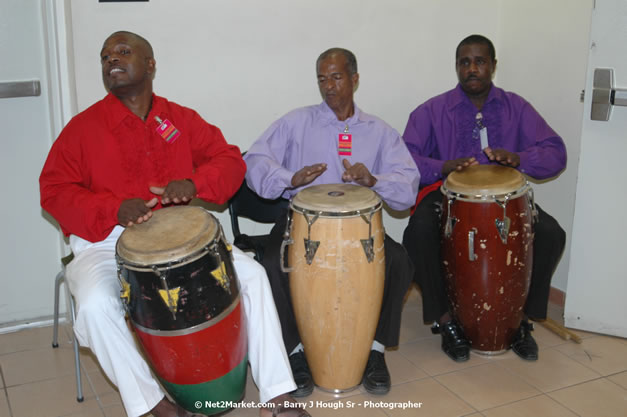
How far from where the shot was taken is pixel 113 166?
2.60 m

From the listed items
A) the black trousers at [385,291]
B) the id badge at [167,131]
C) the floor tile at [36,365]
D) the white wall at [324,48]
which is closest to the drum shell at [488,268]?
the black trousers at [385,291]

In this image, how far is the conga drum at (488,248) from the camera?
2701 mm

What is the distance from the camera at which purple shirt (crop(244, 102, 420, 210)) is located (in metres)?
2.96

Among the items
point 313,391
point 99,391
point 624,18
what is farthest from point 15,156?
point 624,18

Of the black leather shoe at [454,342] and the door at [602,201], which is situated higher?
the door at [602,201]

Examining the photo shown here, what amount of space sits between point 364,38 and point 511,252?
1524mm

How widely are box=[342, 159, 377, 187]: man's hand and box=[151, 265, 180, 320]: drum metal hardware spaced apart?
94 centimetres

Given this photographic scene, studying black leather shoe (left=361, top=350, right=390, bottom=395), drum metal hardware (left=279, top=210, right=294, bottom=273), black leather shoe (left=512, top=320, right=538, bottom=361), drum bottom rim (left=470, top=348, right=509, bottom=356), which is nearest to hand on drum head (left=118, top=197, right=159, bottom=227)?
drum metal hardware (left=279, top=210, right=294, bottom=273)

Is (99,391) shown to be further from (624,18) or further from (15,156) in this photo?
(624,18)

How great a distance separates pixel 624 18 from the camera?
283 cm

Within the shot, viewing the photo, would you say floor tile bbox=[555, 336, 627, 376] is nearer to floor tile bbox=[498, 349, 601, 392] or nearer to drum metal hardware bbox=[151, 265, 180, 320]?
floor tile bbox=[498, 349, 601, 392]

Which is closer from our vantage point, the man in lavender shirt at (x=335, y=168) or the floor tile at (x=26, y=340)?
the man in lavender shirt at (x=335, y=168)

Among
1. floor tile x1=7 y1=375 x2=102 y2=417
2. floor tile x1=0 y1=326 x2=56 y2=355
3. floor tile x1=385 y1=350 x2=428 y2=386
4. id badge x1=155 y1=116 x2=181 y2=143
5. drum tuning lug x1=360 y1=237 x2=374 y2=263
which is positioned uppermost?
id badge x1=155 y1=116 x2=181 y2=143

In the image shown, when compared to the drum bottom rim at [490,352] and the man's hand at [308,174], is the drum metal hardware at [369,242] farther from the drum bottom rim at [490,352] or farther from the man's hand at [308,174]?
the drum bottom rim at [490,352]
